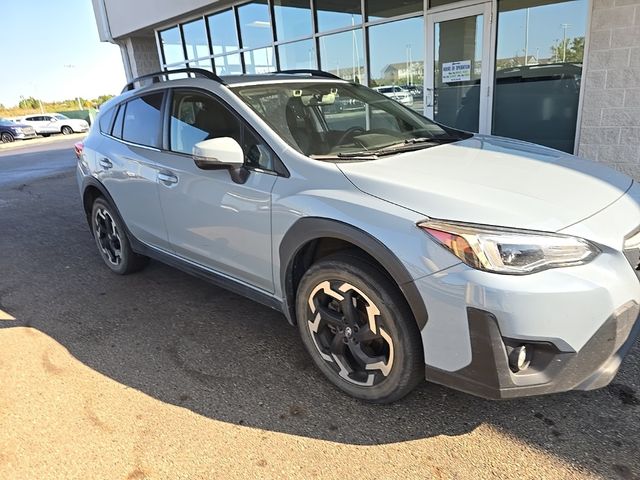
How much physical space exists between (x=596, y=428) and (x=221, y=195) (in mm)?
2355

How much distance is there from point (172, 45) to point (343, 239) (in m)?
13.6

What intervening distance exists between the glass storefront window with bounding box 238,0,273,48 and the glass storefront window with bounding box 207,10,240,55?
0.33 metres

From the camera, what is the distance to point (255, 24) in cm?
1101

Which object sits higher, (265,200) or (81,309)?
(265,200)

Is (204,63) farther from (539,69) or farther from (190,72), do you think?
(190,72)

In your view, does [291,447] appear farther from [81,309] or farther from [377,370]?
[81,309]

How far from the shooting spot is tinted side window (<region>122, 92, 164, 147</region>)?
146 inches

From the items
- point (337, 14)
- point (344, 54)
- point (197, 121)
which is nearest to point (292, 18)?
point (337, 14)

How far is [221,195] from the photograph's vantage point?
3.01 meters

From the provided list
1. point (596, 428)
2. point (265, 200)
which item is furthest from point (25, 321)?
point (596, 428)

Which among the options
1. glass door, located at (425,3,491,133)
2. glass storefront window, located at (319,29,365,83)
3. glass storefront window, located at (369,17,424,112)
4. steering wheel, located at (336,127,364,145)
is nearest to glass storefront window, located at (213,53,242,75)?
glass storefront window, located at (319,29,365,83)

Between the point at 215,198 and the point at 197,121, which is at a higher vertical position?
the point at 197,121

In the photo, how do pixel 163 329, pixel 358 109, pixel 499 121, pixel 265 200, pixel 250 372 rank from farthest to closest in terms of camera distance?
pixel 499 121 < pixel 358 109 < pixel 163 329 < pixel 250 372 < pixel 265 200

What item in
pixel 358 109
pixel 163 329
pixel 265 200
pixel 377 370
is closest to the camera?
pixel 377 370
